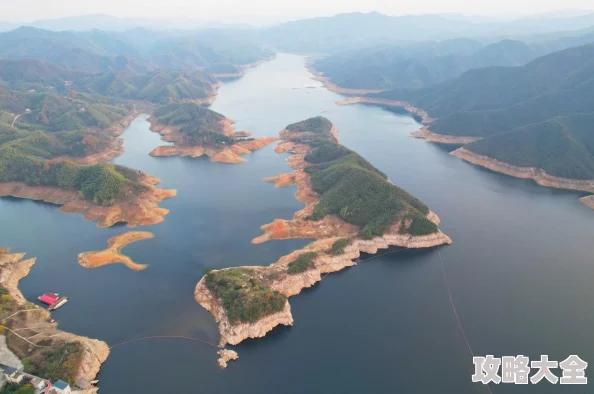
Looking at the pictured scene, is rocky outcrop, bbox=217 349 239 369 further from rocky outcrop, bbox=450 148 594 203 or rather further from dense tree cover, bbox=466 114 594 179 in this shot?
dense tree cover, bbox=466 114 594 179

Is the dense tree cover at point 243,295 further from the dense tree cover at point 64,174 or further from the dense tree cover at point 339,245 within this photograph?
the dense tree cover at point 64,174

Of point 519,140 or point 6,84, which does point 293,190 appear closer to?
point 519,140

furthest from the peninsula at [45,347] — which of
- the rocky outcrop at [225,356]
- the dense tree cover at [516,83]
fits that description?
the dense tree cover at [516,83]

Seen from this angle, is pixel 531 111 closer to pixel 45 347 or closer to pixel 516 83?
pixel 516 83

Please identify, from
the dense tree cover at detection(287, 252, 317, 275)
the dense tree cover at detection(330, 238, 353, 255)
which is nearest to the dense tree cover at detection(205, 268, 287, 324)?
the dense tree cover at detection(287, 252, 317, 275)

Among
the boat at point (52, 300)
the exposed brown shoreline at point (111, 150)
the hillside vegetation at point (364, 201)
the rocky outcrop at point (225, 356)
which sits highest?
the hillside vegetation at point (364, 201)

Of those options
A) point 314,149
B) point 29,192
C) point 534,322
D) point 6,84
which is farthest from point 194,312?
point 6,84
